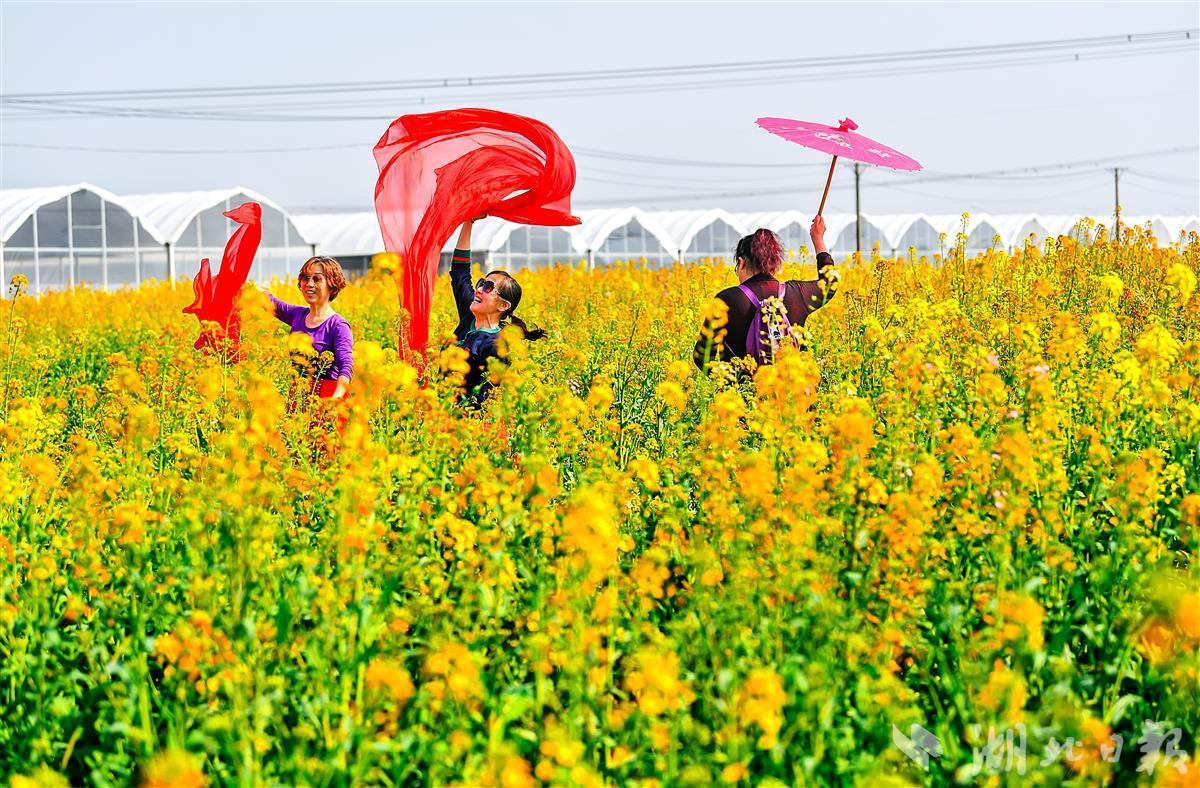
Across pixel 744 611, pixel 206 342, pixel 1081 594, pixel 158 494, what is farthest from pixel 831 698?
pixel 206 342

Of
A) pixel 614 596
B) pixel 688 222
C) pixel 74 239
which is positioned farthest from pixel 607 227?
pixel 614 596

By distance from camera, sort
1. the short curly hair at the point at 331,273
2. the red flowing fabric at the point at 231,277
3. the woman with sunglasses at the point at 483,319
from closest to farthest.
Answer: the woman with sunglasses at the point at 483,319 < the short curly hair at the point at 331,273 < the red flowing fabric at the point at 231,277

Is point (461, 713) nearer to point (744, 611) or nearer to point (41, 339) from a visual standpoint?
point (744, 611)

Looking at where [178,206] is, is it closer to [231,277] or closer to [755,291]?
[231,277]

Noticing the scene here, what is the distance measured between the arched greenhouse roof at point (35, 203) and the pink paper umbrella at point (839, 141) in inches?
897

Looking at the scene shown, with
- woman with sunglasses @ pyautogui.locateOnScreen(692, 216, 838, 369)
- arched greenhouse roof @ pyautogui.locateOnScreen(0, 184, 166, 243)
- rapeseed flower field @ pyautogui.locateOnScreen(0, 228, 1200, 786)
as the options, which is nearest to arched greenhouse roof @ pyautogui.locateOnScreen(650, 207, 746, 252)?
arched greenhouse roof @ pyautogui.locateOnScreen(0, 184, 166, 243)

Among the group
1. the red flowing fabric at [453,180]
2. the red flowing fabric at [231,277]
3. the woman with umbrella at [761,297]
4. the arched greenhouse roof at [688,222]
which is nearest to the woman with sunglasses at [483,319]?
the woman with umbrella at [761,297]

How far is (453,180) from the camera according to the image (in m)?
6.45

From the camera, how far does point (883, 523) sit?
3.06 m

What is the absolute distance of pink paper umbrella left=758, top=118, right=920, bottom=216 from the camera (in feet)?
20.4

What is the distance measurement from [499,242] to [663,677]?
1220 inches

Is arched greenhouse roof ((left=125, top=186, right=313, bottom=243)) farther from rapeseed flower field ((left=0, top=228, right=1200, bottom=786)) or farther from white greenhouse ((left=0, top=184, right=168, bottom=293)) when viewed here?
rapeseed flower field ((left=0, top=228, right=1200, bottom=786))

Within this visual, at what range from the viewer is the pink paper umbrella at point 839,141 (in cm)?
622

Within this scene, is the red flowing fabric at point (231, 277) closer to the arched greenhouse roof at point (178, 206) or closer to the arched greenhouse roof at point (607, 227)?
the arched greenhouse roof at point (178, 206)
